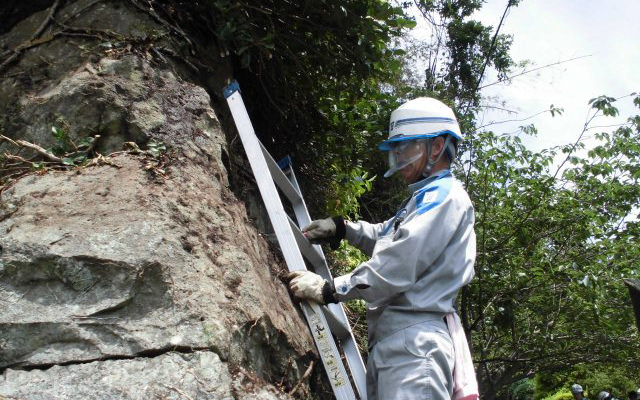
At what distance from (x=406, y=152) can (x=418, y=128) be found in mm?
145

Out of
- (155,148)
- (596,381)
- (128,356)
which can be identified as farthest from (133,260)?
(596,381)

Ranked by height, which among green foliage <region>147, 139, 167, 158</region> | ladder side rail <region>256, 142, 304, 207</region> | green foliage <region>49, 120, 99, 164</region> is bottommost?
ladder side rail <region>256, 142, 304, 207</region>

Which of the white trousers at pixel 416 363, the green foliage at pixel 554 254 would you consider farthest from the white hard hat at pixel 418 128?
the green foliage at pixel 554 254

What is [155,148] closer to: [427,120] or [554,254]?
[427,120]

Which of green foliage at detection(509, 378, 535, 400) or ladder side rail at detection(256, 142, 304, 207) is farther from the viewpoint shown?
green foliage at detection(509, 378, 535, 400)

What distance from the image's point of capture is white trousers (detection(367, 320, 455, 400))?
2783 mm

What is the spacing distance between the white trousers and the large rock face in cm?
43

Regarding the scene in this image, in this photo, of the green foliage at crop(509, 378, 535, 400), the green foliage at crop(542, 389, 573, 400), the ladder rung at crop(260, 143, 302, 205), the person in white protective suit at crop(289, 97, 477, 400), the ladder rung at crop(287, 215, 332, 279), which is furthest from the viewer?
the green foliage at crop(509, 378, 535, 400)

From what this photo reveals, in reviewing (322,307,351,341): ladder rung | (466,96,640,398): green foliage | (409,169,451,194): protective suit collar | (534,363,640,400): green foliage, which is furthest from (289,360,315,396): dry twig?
(534,363,640,400): green foliage

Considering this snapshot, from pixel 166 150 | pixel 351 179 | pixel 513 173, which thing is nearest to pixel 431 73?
pixel 513 173

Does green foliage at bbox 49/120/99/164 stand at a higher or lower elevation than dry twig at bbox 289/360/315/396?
higher

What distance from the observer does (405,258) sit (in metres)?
2.91

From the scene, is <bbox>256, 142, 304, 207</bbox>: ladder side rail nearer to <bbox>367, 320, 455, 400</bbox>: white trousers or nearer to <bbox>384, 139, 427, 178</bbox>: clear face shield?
<bbox>384, 139, 427, 178</bbox>: clear face shield

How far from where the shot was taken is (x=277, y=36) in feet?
14.2
